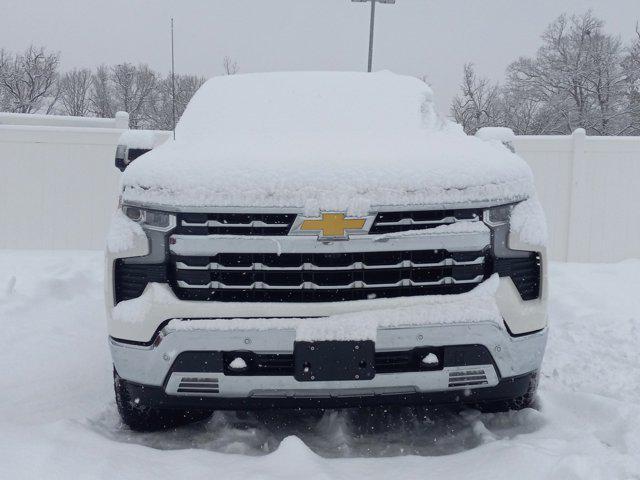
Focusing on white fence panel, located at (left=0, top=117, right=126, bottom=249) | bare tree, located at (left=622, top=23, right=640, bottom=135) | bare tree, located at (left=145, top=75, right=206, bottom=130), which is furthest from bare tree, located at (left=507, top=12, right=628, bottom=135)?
white fence panel, located at (left=0, top=117, right=126, bottom=249)

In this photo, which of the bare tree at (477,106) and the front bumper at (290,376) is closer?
the front bumper at (290,376)

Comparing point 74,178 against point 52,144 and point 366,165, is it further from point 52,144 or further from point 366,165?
point 366,165

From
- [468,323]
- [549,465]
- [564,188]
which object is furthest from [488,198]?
[564,188]

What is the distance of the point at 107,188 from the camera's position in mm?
8828

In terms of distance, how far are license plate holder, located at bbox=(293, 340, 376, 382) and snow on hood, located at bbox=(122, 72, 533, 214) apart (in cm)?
49

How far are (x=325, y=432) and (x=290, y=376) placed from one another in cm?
58

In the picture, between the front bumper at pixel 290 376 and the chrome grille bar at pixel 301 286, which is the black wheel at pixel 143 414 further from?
the chrome grille bar at pixel 301 286

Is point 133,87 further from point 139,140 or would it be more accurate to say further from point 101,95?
point 139,140

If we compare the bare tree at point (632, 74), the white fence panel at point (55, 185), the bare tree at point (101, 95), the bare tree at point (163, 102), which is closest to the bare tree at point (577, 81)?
the bare tree at point (632, 74)

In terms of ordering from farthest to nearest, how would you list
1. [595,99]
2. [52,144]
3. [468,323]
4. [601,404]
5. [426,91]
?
[595,99], [52,144], [426,91], [601,404], [468,323]

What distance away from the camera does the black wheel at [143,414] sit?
9.57 ft

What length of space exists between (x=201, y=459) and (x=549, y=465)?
4.00 feet

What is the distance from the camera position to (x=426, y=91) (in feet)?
14.5

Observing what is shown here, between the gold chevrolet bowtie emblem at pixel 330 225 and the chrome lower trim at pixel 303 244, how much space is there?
3cm
